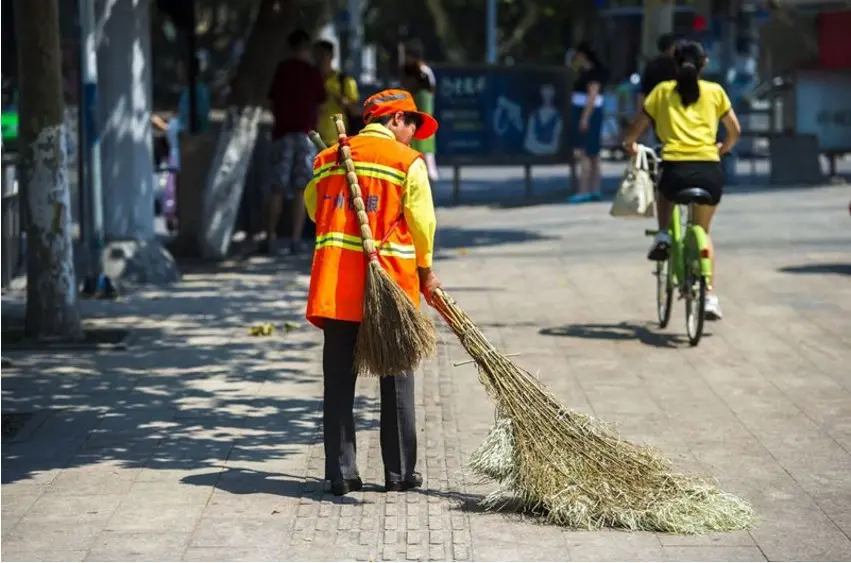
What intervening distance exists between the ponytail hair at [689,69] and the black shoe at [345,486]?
4692 millimetres

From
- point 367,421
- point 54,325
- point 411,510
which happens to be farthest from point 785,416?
point 54,325

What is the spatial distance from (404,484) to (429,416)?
1648 millimetres

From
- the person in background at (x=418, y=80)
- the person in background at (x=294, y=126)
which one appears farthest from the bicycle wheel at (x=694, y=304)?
the person in background at (x=294, y=126)

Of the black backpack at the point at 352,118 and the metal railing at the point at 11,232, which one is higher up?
the black backpack at the point at 352,118

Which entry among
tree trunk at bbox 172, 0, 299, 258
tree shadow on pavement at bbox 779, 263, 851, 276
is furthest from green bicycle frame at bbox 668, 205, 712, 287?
tree trunk at bbox 172, 0, 299, 258

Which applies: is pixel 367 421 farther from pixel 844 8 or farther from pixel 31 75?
pixel 844 8

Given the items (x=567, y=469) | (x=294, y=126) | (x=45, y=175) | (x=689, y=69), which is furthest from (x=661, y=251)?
(x=294, y=126)

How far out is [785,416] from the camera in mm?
9055

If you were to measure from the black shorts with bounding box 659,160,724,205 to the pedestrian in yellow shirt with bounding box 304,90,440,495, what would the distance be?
4052 millimetres

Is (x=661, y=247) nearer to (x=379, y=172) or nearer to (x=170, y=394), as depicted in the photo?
(x=170, y=394)

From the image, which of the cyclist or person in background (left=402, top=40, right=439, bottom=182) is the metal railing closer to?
person in background (left=402, top=40, right=439, bottom=182)

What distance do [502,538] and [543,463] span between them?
0.48 meters

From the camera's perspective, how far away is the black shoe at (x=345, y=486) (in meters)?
7.39

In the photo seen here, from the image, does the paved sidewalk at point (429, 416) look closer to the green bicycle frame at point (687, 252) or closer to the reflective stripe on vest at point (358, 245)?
the green bicycle frame at point (687, 252)
